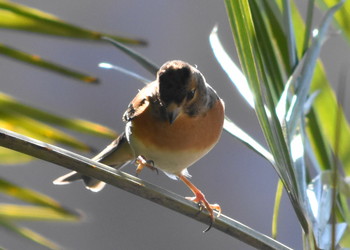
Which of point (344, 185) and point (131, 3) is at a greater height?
point (131, 3)

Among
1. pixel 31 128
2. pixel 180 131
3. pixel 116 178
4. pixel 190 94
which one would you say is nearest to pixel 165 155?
pixel 180 131

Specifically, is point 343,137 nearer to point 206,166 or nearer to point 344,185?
point 344,185

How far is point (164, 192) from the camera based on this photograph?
3.06 feet

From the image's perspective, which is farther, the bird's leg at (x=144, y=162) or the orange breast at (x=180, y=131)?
the bird's leg at (x=144, y=162)

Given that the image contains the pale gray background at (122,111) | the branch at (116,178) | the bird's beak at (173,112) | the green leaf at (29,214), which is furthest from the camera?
the pale gray background at (122,111)

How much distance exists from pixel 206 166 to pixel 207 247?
1.36ft

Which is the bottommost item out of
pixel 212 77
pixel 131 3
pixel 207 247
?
pixel 207 247

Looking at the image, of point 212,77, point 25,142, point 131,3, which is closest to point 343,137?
point 25,142

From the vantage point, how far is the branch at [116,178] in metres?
0.82

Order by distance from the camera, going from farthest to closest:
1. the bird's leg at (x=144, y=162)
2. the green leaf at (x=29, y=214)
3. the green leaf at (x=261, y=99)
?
the bird's leg at (x=144, y=162)
the green leaf at (x=29, y=214)
the green leaf at (x=261, y=99)

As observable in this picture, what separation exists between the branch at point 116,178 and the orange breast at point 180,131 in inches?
21.1

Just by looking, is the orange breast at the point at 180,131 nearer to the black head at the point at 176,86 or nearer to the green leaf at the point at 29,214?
the black head at the point at 176,86

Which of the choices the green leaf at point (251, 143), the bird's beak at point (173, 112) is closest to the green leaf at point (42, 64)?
the bird's beak at point (173, 112)

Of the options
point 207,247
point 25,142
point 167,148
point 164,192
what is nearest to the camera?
point 25,142
